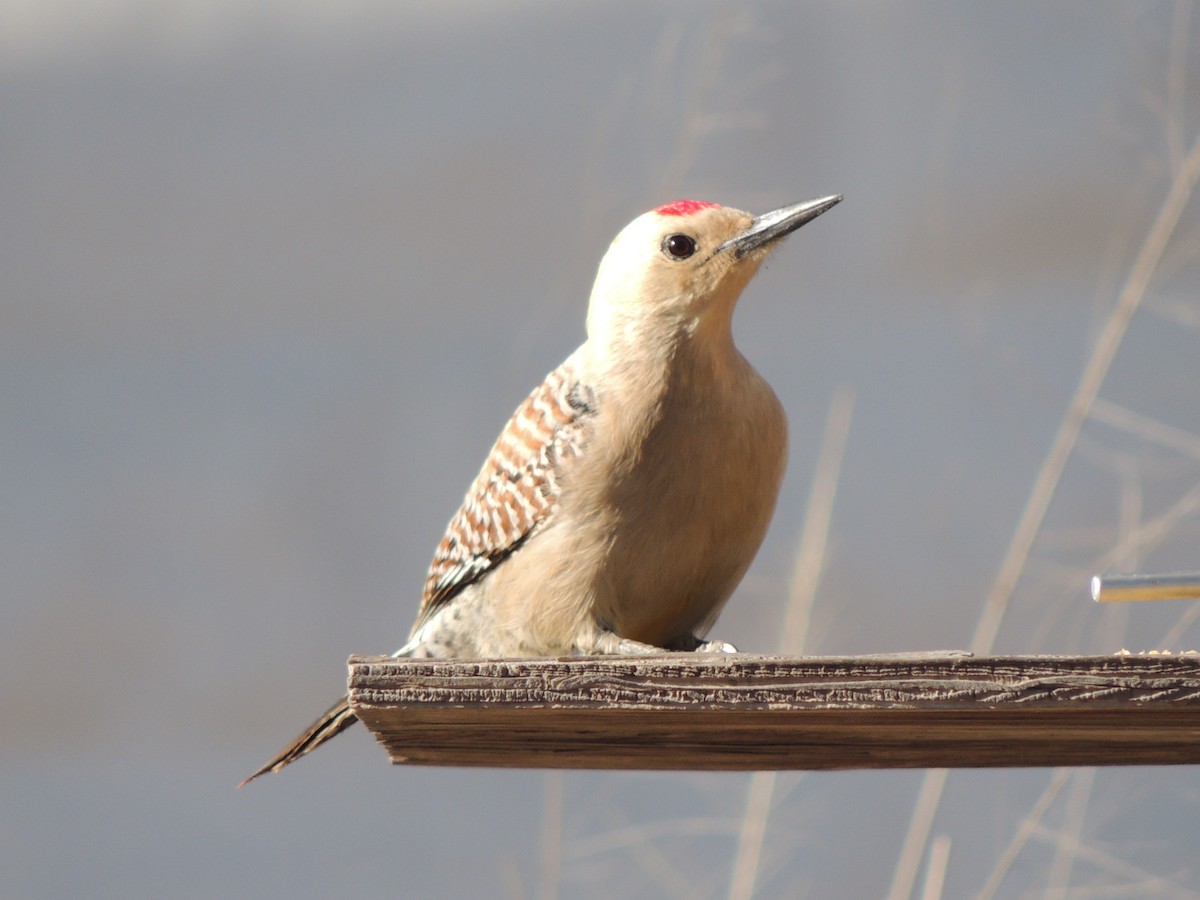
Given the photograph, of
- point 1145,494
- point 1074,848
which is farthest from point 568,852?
point 1145,494

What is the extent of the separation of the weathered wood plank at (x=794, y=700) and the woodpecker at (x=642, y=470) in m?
0.15

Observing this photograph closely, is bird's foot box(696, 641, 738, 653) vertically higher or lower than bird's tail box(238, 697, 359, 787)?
higher

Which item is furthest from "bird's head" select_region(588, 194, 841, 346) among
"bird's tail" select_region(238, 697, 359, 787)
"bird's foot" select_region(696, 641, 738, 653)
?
"bird's tail" select_region(238, 697, 359, 787)

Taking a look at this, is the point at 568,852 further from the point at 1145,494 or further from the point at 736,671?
the point at 736,671

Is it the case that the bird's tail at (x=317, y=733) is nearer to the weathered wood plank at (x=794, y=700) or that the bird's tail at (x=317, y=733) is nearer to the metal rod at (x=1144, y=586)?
the weathered wood plank at (x=794, y=700)

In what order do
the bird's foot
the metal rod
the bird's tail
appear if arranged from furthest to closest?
1. the bird's tail
2. the bird's foot
3. the metal rod

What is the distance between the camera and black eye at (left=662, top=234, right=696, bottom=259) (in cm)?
125

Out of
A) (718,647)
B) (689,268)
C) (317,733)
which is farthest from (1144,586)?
(317,733)

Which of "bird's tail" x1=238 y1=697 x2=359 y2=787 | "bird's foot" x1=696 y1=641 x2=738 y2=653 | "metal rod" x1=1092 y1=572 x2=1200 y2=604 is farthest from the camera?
"bird's tail" x1=238 y1=697 x2=359 y2=787

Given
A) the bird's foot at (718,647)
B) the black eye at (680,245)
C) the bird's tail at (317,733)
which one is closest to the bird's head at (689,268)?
the black eye at (680,245)

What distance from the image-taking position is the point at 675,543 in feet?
3.98

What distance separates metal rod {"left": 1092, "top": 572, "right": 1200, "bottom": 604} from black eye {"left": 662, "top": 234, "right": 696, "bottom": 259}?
50 cm

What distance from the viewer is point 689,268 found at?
124cm

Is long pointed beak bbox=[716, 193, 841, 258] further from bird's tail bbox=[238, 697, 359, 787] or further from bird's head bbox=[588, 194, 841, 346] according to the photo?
bird's tail bbox=[238, 697, 359, 787]
